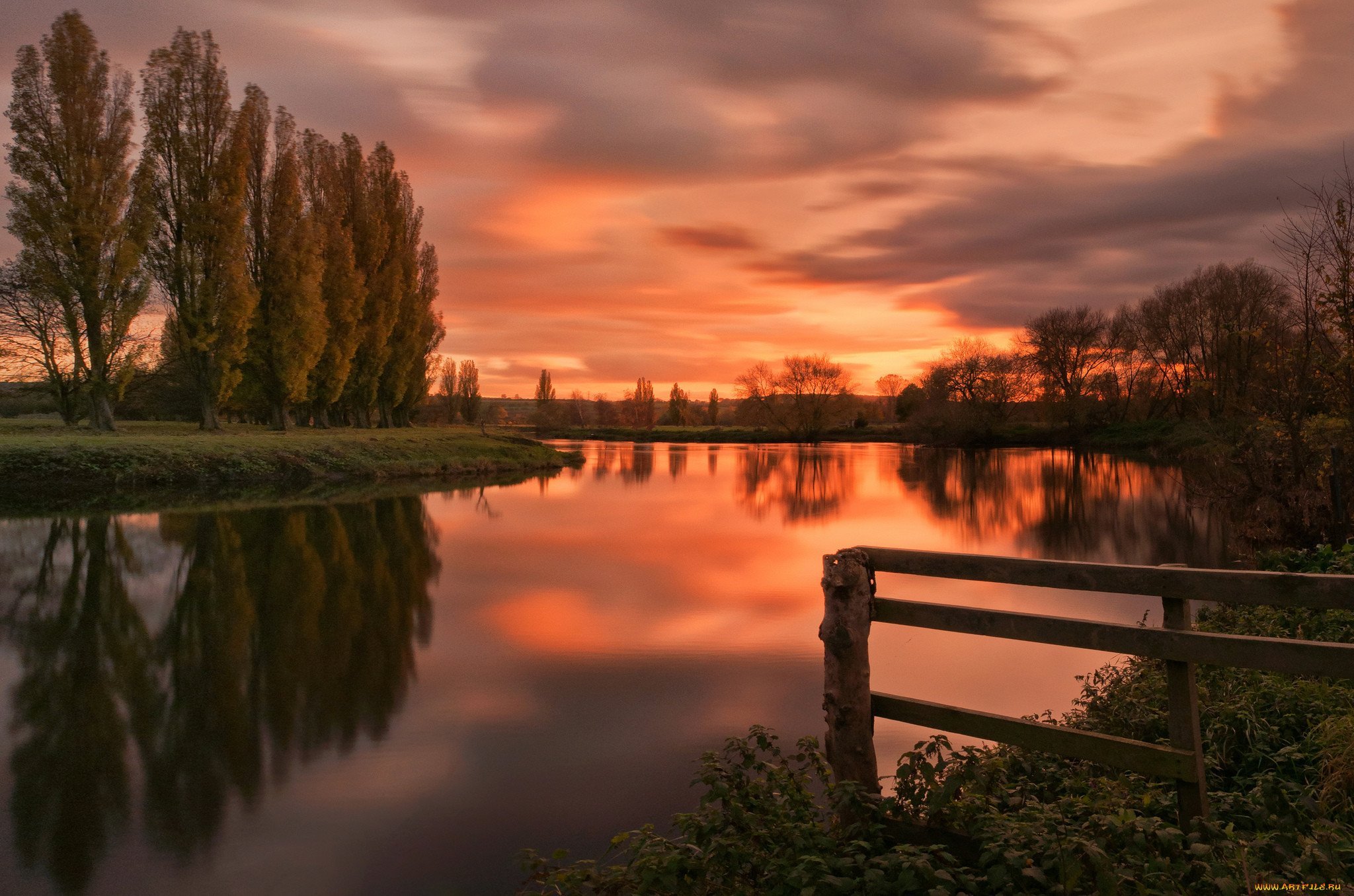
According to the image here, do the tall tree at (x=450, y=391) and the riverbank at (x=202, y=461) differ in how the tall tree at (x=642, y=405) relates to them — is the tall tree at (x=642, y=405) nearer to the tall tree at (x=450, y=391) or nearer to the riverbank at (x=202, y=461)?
the tall tree at (x=450, y=391)

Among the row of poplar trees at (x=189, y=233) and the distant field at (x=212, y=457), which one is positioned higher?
the row of poplar trees at (x=189, y=233)

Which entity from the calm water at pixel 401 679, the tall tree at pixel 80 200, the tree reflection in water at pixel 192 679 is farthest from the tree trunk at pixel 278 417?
the tree reflection in water at pixel 192 679

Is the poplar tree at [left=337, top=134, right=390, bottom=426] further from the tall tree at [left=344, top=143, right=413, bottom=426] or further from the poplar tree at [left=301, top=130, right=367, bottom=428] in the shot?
the poplar tree at [left=301, top=130, right=367, bottom=428]

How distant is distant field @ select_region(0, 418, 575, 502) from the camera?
23625mm

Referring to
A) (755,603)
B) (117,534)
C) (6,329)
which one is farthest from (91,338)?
(755,603)

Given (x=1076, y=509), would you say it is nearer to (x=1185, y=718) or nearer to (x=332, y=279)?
(x=1185, y=718)

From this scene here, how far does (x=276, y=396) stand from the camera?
35.1 meters

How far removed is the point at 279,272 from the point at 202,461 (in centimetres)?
1195

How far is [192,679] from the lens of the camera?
288 inches

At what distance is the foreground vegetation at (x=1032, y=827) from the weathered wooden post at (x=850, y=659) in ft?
0.58

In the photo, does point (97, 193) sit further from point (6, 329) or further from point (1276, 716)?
point (1276, 716)

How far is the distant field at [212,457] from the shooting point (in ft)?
77.5

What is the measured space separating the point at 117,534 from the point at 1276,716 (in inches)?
735

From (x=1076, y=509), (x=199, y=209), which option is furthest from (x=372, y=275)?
(x=1076, y=509)
